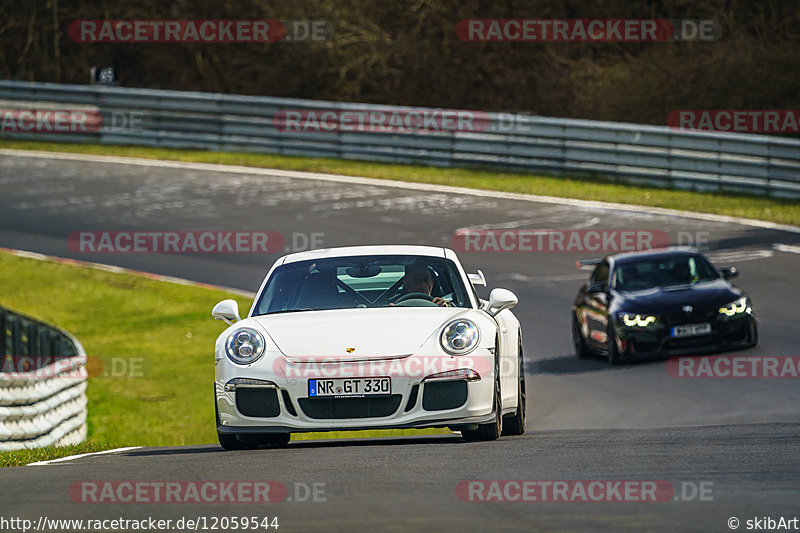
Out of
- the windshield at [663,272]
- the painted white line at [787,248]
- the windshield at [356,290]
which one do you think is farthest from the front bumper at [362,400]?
the painted white line at [787,248]

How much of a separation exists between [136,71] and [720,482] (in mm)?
38911

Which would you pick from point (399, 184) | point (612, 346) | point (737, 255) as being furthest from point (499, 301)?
point (399, 184)

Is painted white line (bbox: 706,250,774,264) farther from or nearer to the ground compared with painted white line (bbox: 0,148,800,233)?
nearer to the ground

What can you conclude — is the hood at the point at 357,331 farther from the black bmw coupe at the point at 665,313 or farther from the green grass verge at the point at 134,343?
the black bmw coupe at the point at 665,313

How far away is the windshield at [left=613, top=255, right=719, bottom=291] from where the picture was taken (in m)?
16.6

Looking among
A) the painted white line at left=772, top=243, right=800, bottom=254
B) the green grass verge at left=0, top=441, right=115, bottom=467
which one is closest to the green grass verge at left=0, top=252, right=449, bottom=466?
the green grass verge at left=0, top=441, right=115, bottom=467

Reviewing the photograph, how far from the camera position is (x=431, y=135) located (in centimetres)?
3012

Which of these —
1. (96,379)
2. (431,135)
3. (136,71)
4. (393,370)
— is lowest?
(96,379)

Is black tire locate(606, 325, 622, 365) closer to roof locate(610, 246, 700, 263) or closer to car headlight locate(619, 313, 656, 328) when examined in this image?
car headlight locate(619, 313, 656, 328)

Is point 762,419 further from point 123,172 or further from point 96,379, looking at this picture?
point 123,172

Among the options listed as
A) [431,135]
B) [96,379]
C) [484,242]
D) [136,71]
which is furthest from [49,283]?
[136,71]

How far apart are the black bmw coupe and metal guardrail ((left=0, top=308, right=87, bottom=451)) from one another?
586 centimetres

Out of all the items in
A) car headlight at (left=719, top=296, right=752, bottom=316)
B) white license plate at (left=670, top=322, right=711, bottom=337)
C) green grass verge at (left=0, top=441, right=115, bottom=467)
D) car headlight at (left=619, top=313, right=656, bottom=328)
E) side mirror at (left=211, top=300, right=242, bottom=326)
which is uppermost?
side mirror at (left=211, top=300, right=242, bottom=326)

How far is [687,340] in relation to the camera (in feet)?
51.2
